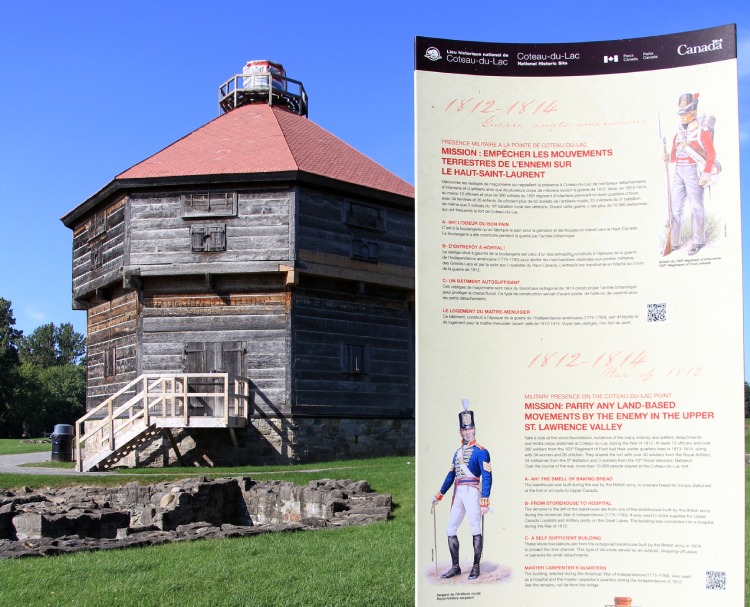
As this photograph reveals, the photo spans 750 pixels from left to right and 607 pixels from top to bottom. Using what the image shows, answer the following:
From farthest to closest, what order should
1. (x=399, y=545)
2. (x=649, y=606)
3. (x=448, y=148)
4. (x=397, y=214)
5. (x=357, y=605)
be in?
(x=397, y=214), (x=399, y=545), (x=357, y=605), (x=448, y=148), (x=649, y=606)

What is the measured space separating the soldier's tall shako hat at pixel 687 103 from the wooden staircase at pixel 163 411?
18.4m

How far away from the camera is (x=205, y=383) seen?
23234 millimetres

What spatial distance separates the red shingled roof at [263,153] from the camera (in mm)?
24516

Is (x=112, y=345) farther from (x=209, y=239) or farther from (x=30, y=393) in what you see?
(x=30, y=393)

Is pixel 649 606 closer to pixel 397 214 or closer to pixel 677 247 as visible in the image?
pixel 677 247

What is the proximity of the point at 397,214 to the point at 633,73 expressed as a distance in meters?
21.7

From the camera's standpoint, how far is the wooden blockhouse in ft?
76.4

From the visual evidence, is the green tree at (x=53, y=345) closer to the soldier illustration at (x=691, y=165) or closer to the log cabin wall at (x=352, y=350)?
the log cabin wall at (x=352, y=350)

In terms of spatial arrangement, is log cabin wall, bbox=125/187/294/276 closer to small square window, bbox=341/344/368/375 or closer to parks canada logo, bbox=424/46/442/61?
small square window, bbox=341/344/368/375

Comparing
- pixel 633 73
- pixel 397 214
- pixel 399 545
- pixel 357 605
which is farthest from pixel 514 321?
pixel 397 214

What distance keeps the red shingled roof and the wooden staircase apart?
237 inches

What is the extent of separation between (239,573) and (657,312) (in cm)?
620

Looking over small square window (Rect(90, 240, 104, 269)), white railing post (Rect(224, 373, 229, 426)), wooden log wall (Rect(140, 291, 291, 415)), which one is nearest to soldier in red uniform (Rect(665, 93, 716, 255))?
white railing post (Rect(224, 373, 229, 426))

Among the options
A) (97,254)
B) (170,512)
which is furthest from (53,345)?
(170,512)
